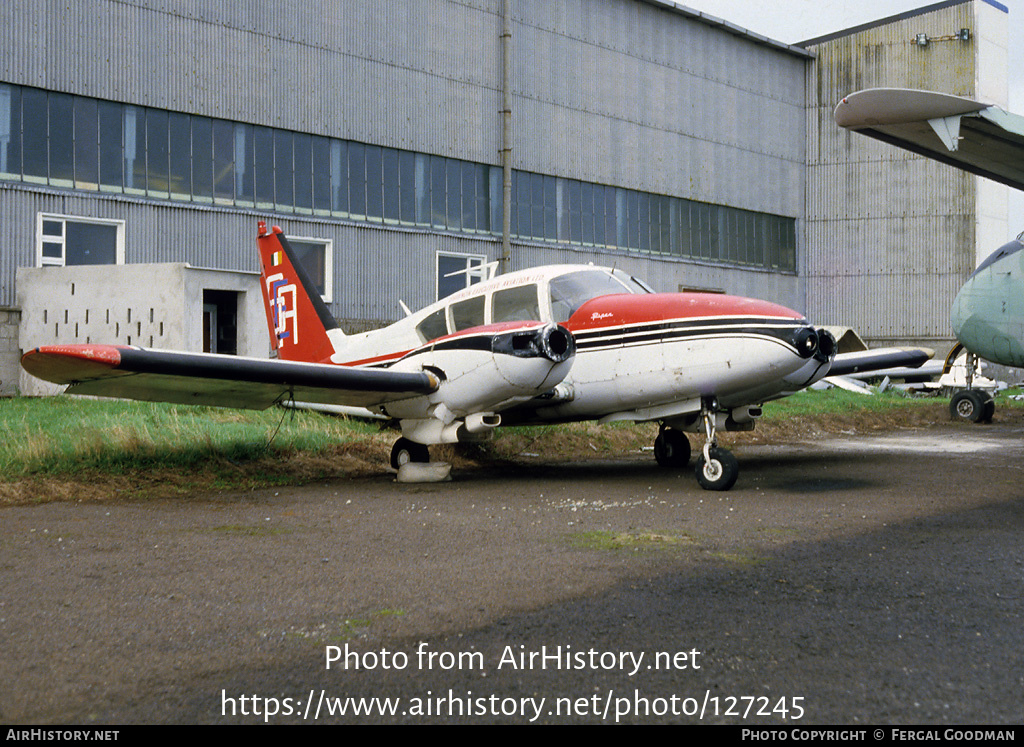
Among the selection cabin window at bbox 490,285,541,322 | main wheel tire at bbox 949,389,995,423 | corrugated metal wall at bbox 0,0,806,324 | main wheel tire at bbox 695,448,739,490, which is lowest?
main wheel tire at bbox 695,448,739,490

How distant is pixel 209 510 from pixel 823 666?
19.1 ft

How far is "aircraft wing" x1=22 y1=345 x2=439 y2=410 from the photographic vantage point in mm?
7934

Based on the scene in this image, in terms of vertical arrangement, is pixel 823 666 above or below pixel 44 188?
below

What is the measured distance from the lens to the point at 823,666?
330 centimetres

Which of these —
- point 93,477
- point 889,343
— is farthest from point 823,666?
point 889,343

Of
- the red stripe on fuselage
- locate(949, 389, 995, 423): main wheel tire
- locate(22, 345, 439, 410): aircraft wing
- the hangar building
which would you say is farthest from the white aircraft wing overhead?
the hangar building

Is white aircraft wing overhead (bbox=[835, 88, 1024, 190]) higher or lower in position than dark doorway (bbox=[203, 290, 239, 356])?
higher

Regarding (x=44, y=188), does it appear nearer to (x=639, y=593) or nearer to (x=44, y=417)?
(x=44, y=417)

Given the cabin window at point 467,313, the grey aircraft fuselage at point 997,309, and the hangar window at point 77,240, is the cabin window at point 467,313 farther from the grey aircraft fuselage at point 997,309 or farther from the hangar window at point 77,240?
the hangar window at point 77,240

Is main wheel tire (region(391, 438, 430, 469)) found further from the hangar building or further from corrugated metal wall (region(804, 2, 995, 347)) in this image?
corrugated metal wall (region(804, 2, 995, 347))

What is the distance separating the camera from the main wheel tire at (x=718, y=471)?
339 inches

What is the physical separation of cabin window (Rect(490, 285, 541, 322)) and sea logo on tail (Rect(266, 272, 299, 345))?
3.90 m

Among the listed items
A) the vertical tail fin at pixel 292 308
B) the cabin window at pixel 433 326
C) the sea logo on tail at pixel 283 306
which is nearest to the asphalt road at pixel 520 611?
the cabin window at pixel 433 326

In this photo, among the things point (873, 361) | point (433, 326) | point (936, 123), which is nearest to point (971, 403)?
point (873, 361)
